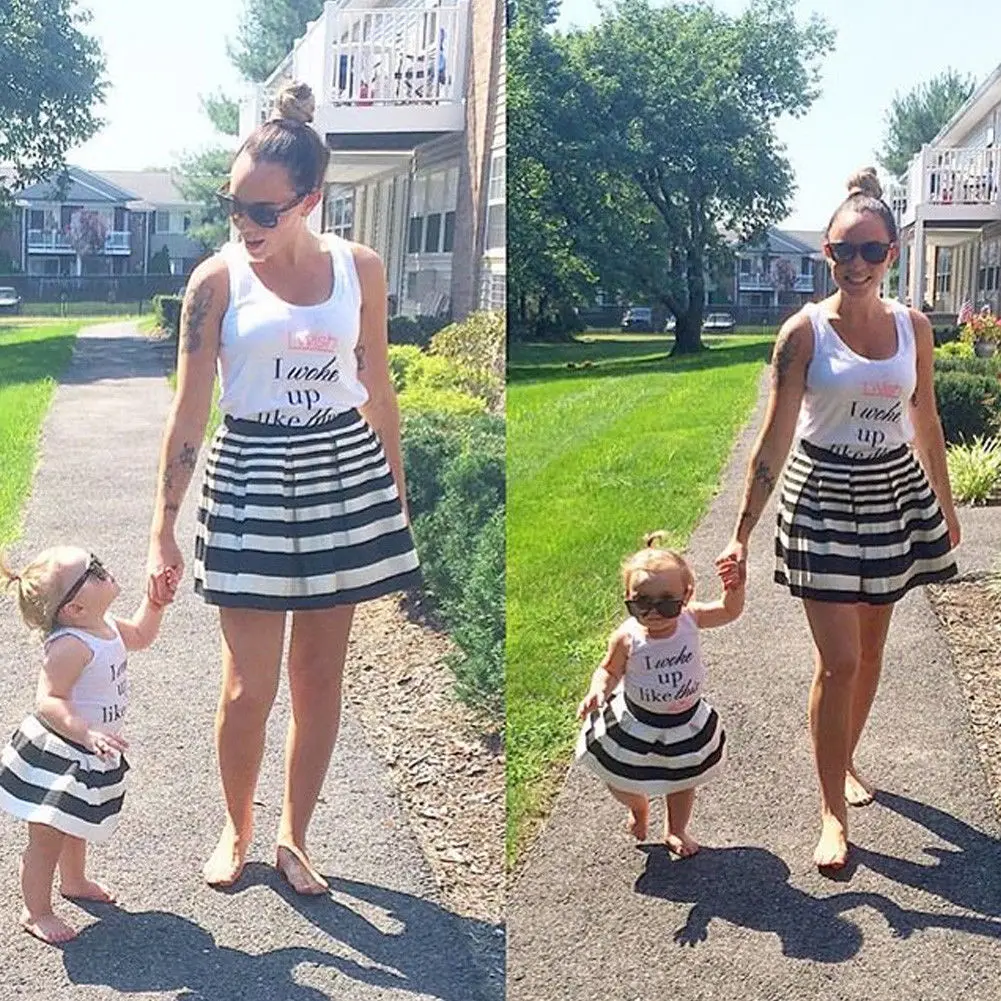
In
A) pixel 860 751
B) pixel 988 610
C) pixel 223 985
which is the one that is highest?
pixel 988 610

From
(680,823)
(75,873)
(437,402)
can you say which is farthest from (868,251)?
(75,873)

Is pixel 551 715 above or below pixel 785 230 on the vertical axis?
below

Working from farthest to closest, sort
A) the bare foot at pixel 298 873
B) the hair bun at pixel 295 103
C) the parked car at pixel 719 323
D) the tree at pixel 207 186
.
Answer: the bare foot at pixel 298 873 → the parked car at pixel 719 323 → the tree at pixel 207 186 → the hair bun at pixel 295 103

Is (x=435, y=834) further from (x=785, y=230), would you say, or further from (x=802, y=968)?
(x=785, y=230)

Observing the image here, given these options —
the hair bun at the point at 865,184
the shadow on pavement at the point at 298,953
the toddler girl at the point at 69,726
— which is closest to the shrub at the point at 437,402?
the toddler girl at the point at 69,726

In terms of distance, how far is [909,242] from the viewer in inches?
91.8

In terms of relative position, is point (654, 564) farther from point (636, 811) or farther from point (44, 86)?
point (44, 86)

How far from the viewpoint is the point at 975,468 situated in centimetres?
241

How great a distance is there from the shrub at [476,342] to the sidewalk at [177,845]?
0.49 m

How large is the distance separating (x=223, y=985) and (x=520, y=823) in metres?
0.56

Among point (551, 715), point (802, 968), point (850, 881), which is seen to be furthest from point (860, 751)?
point (551, 715)

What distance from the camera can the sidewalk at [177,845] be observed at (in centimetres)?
232

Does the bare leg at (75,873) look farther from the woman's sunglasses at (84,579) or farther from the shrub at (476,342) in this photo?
the shrub at (476,342)

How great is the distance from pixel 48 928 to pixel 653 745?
3.33 ft
